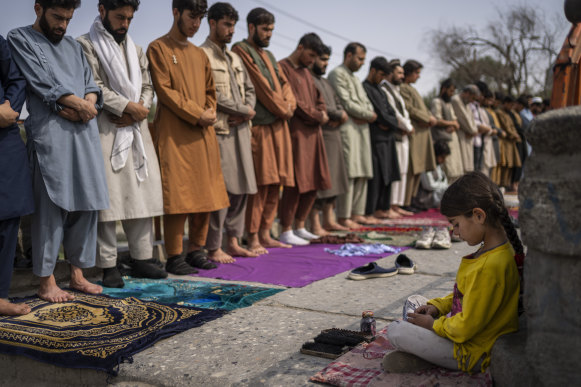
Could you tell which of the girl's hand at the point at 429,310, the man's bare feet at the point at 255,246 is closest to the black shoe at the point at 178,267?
the man's bare feet at the point at 255,246

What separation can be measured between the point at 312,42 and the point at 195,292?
3.48 metres

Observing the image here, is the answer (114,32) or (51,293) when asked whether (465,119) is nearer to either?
(114,32)

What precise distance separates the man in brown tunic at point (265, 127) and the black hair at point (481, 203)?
346 cm

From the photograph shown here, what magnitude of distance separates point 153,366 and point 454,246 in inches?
160

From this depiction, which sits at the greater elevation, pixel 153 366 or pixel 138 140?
pixel 138 140

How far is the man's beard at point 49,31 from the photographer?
12.0ft

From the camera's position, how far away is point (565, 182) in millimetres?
1713

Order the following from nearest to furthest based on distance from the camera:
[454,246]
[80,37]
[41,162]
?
1. [41,162]
2. [80,37]
3. [454,246]


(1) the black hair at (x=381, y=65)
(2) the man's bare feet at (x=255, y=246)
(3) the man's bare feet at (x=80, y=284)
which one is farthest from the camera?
(1) the black hair at (x=381, y=65)

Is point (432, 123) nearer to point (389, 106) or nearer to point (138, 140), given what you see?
point (389, 106)

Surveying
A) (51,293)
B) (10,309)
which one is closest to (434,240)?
(51,293)

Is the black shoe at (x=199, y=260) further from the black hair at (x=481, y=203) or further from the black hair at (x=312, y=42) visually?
the black hair at (x=481, y=203)

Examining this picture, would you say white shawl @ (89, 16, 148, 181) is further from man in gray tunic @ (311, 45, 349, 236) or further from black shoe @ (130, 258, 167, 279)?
man in gray tunic @ (311, 45, 349, 236)

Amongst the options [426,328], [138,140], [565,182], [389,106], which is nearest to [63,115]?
[138,140]
